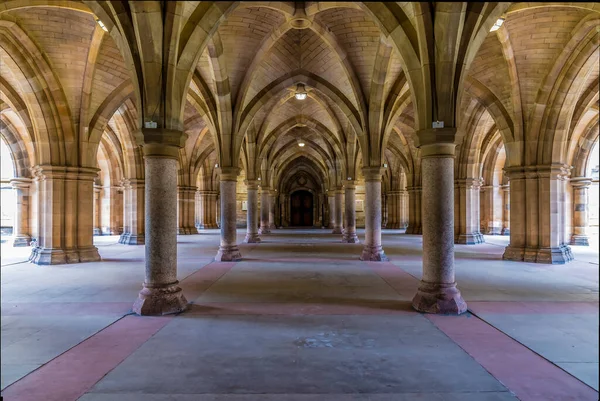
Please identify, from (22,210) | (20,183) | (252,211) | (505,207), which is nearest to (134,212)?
(252,211)

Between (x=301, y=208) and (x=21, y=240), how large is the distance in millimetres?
32318

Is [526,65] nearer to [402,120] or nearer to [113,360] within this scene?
[402,120]

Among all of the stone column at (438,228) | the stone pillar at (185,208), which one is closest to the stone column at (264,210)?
the stone pillar at (185,208)

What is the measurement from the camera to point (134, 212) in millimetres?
18312

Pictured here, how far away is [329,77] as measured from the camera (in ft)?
46.0

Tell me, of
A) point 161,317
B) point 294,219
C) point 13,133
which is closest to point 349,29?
point 161,317

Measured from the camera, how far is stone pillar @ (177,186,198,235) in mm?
25828

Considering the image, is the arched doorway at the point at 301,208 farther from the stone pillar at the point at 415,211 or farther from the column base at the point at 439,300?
the column base at the point at 439,300

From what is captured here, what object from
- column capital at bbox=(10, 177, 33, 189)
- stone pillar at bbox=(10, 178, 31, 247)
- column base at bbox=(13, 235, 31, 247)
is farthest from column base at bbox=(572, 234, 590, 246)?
column capital at bbox=(10, 177, 33, 189)

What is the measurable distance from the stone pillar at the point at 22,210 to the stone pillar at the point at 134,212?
465cm

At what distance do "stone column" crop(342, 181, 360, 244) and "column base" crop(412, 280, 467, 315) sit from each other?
42.1 ft

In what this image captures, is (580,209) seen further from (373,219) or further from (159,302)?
(159,302)

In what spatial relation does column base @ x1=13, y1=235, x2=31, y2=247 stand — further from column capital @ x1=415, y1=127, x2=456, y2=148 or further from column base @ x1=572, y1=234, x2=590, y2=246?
column base @ x1=572, y1=234, x2=590, y2=246

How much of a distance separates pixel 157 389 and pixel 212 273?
661cm
